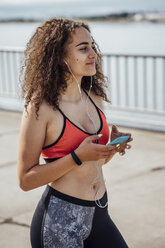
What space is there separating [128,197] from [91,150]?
110 inches

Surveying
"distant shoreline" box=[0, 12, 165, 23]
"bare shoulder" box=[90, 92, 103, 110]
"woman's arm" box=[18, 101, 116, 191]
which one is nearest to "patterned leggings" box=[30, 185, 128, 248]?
"woman's arm" box=[18, 101, 116, 191]

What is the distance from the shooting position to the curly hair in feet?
7.94

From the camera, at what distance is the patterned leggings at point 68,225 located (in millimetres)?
2354

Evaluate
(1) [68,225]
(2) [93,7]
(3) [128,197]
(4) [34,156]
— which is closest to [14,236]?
(3) [128,197]

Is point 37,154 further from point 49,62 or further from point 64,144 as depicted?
point 49,62

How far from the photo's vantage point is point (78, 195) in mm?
2408

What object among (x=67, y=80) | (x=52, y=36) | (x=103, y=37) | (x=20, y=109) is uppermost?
(x=52, y=36)

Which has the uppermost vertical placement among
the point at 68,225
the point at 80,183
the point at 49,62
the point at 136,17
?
the point at 49,62

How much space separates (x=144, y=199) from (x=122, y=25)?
6.97 metres

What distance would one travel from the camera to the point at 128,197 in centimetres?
492

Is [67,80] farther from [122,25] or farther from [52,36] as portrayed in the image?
[122,25]

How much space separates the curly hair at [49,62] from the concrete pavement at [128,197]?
190 centimetres

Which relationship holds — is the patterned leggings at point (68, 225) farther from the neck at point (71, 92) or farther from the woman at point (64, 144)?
the neck at point (71, 92)

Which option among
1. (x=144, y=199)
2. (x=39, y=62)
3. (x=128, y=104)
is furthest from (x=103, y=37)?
(x=39, y=62)
